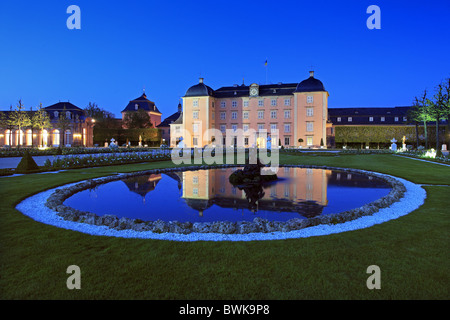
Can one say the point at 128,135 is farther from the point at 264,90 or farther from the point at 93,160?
the point at 93,160

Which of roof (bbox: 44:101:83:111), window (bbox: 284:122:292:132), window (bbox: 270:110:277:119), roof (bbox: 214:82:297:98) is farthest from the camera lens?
roof (bbox: 44:101:83:111)

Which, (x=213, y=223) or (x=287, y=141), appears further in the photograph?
(x=287, y=141)

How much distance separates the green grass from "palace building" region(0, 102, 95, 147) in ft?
153

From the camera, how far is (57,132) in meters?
48.9

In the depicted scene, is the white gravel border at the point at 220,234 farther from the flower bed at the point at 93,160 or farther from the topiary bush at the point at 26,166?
the flower bed at the point at 93,160

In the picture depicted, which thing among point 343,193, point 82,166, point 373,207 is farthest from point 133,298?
point 82,166

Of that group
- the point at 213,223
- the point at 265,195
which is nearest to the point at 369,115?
the point at 265,195

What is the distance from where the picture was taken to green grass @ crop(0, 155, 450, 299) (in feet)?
11.4

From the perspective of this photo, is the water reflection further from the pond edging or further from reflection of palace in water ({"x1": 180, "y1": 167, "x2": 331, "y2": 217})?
the pond edging

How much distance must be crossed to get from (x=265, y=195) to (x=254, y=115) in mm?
41731

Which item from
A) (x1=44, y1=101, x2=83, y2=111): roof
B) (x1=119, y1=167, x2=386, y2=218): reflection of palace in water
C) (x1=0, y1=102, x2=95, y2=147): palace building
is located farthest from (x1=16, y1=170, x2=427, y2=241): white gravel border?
(x1=44, y1=101, x2=83, y2=111): roof

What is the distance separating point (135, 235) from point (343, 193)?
300 inches

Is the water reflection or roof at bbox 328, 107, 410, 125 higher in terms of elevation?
roof at bbox 328, 107, 410, 125

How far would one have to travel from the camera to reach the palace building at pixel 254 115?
4666cm
